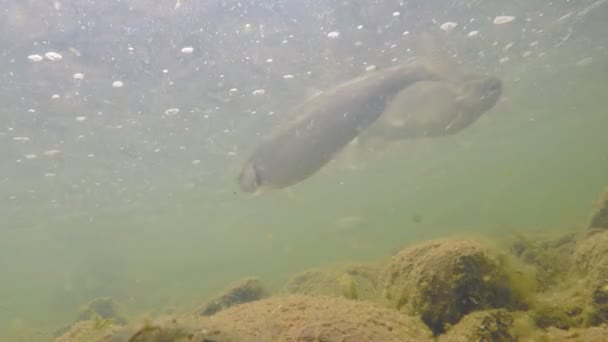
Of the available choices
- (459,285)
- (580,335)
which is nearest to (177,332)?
(459,285)

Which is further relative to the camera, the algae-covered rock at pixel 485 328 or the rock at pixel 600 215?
the rock at pixel 600 215

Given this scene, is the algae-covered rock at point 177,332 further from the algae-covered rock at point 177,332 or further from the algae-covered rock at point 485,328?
the algae-covered rock at point 485,328

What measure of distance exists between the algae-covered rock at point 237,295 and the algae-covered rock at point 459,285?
16.6 feet

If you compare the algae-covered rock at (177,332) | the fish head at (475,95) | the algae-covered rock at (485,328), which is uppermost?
the fish head at (475,95)

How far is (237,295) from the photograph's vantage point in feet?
26.9

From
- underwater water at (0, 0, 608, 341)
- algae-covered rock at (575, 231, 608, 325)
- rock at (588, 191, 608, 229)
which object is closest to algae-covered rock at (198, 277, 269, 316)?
underwater water at (0, 0, 608, 341)

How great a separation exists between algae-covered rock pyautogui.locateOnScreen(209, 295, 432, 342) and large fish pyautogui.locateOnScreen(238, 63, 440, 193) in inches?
75.8

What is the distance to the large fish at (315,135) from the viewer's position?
4.72 metres

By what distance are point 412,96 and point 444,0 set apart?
3555 millimetres

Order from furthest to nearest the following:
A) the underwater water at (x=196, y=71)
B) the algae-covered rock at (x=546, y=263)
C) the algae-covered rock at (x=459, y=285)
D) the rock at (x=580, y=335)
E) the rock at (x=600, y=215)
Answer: the underwater water at (x=196, y=71) → the rock at (x=600, y=215) → the algae-covered rock at (x=546, y=263) → the algae-covered rock at (x=459, y=285) → the rock at (x=580, y=335)

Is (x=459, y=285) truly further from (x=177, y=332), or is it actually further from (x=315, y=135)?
(x=177, y=332)

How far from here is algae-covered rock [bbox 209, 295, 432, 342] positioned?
2.44 m

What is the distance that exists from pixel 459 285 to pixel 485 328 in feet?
2.06

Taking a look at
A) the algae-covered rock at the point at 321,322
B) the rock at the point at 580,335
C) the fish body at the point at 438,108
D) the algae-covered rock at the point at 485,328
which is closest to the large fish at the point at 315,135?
the algae-covered rock at the point at 321,322
